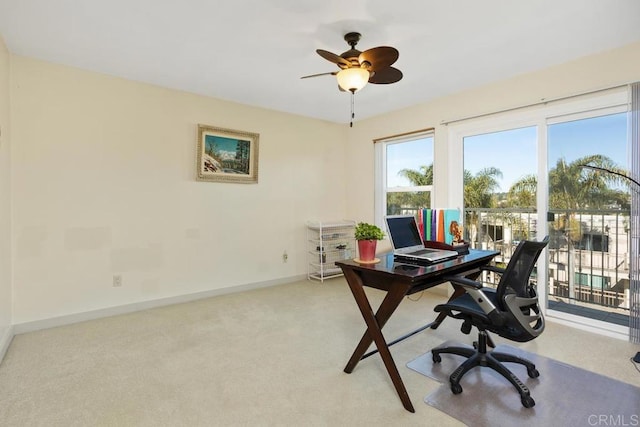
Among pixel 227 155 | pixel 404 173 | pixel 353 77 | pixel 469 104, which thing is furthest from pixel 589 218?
pixel 227 155

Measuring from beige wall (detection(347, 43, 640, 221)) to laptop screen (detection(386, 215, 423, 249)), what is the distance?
1684 millimetres

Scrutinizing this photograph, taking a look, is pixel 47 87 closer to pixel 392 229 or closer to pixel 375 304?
pixel 392 229

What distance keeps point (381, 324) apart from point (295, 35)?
220 centimetres

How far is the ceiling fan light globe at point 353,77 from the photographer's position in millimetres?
2293

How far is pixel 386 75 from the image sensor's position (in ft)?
8.36

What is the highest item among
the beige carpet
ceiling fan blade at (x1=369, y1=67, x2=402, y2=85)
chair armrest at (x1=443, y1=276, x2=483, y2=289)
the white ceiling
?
the white ceiling

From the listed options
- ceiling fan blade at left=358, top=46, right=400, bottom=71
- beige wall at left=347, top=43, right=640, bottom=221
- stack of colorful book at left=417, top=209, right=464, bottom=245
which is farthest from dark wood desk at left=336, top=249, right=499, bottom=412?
beige wall at left=347, top=43, right=640, bottom=221

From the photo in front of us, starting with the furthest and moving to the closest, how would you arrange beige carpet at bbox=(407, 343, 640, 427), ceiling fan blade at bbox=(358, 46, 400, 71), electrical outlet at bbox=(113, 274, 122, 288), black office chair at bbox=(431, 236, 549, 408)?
electrical outlet at bbox=(113, 274, 122, 288) < ceiling fan blade at bbox=(358, 46, 400, 71) < black office chair at bbox=(431, 236, 549, 408) < beige carpet at bbox=(407, 343, 640, 427)

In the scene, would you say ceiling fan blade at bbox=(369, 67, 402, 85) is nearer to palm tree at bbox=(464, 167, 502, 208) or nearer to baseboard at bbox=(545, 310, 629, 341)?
palm tree at bbox=(464, 167, 502, 208)

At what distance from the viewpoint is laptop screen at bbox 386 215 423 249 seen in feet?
7.45

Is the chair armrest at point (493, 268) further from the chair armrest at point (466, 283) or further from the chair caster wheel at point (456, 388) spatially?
the chair caster wheel at point (456, 388)

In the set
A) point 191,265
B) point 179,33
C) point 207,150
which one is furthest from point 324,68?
point 191,265

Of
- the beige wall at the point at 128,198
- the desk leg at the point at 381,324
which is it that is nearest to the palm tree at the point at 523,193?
the desk leg at the point at 381,324

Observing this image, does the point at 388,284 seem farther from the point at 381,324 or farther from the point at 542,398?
the point at 542,398
